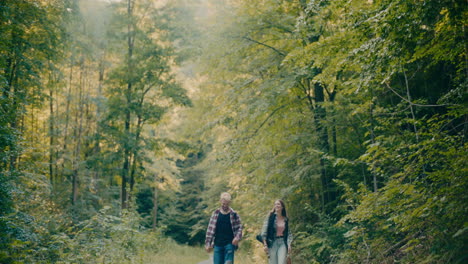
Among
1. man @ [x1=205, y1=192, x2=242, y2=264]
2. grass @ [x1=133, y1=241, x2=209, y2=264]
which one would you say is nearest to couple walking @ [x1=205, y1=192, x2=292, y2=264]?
man @ [x1=205, y1=192, x2=242, y2=264]

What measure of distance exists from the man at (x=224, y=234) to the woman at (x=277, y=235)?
742 mm

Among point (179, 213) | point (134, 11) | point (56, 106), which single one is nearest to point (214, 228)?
point (134, 11)

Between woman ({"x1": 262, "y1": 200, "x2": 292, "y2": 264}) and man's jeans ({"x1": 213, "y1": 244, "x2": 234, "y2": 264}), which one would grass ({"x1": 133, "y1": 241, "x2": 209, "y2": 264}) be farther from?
woman ({"x1": 262, "y1": 200, "x2": 292, "y2": 264})

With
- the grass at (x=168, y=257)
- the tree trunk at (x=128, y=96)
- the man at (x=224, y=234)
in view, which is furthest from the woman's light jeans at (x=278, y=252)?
the tree trunk at (x=128, y=96)

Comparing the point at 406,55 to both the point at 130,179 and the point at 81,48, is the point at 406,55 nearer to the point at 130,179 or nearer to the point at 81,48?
the point at 130,179

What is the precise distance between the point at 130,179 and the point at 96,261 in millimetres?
9066

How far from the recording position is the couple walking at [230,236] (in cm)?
600

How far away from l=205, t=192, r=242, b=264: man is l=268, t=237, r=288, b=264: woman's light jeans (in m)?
0.91

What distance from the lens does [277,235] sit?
651 cm

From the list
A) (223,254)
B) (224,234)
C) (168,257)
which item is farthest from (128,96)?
(223,254)

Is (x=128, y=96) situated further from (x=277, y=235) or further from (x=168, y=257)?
(x=277, y=235)

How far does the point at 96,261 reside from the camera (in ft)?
23.7

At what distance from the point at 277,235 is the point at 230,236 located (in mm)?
1067

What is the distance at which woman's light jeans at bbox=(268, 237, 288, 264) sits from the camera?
628cm
